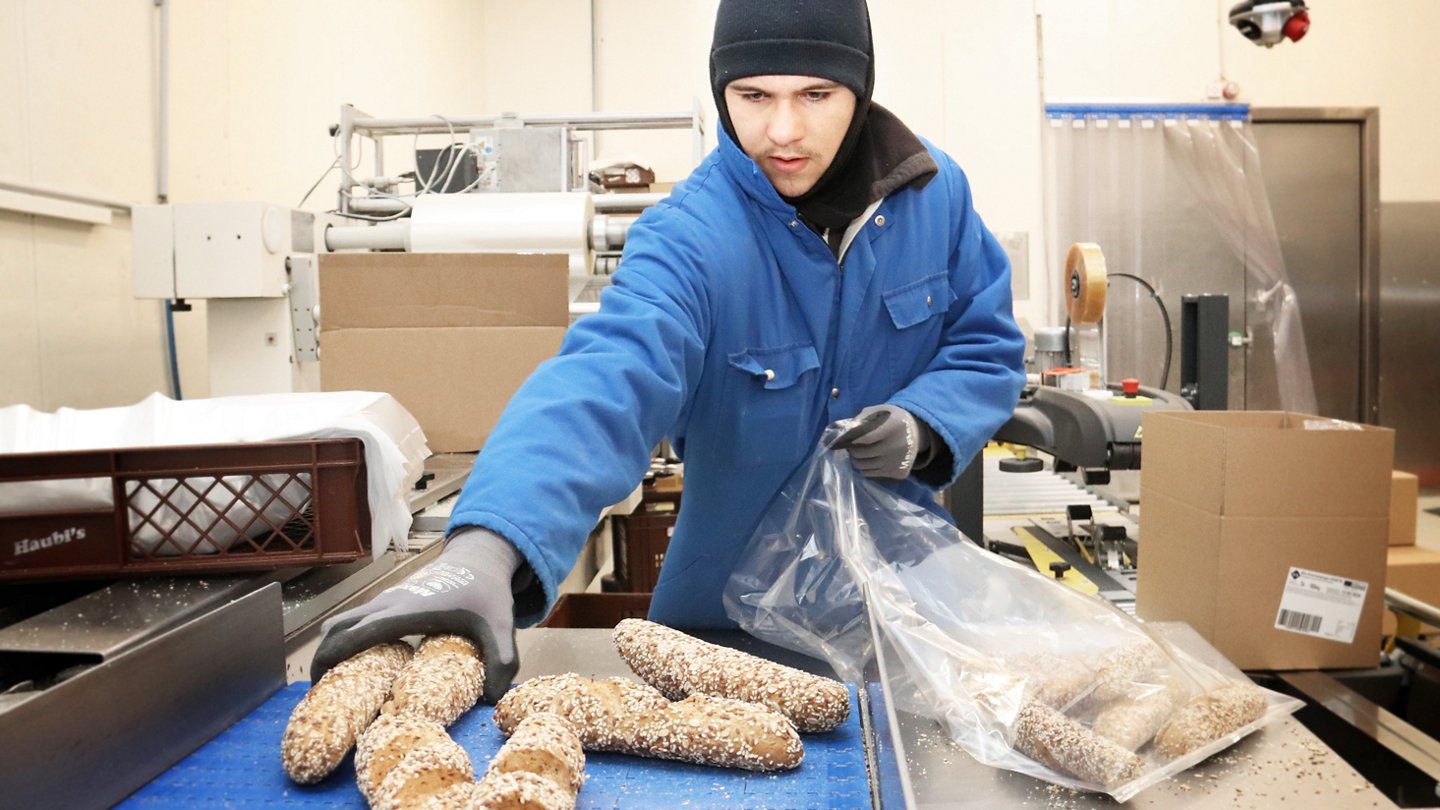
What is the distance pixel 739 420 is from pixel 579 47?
4998 mm

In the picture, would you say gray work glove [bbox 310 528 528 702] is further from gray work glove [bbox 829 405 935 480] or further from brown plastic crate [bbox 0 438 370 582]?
gray work glove [bbox 829 405 935 480]

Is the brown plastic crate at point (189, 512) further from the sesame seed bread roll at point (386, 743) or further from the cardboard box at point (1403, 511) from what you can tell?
the cardboard box at point (1403, 511)

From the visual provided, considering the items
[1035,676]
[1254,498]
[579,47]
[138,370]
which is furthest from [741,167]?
[579,47]

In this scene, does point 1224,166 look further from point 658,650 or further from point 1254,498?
point 658,650

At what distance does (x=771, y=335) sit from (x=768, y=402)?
95 mm

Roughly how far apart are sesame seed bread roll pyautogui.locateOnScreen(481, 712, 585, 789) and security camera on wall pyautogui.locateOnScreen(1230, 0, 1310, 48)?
3500mm

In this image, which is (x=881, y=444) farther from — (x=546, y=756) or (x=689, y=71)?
(x=689, y=71)

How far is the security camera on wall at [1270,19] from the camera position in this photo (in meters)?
3.16

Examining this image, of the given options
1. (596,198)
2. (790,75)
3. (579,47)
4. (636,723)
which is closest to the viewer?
(636,723)

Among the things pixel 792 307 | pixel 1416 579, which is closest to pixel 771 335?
pixel 792 307

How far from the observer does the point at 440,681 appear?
0.74m

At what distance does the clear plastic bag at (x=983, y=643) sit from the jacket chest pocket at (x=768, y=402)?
10cm

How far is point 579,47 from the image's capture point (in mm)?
5730

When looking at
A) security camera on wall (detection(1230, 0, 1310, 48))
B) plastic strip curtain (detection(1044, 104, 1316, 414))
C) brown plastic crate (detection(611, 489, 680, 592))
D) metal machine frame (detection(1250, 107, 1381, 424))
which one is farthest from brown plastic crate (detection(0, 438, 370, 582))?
metal machine frame (detection(1250, 107, 1381, 424))
